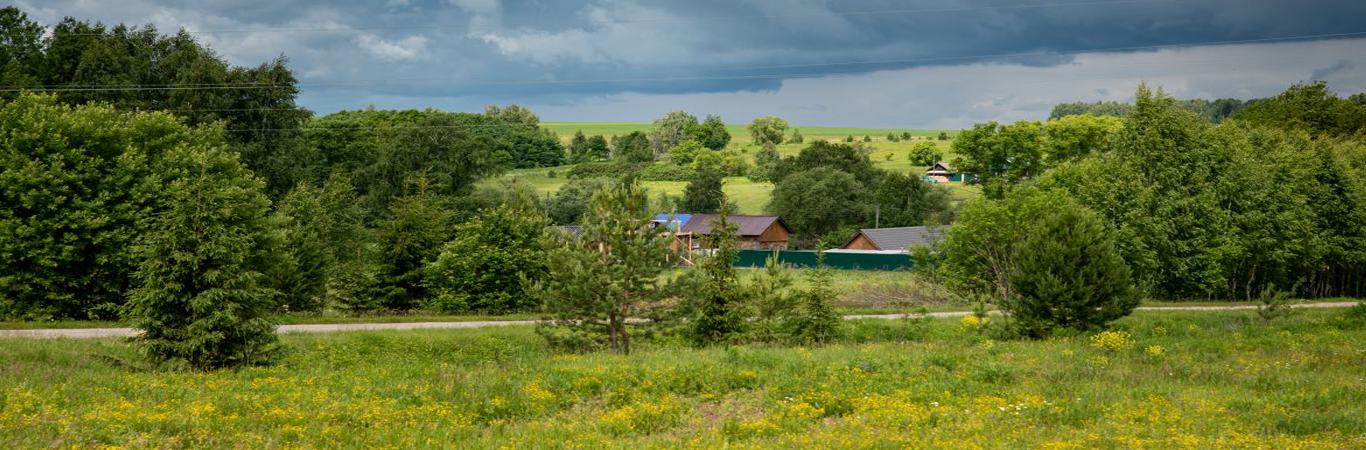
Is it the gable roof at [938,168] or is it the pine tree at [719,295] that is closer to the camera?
the pine tree at [719,295]

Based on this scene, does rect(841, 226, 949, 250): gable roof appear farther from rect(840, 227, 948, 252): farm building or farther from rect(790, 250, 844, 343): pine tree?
rect(790, 250, 844, 343): pine tree

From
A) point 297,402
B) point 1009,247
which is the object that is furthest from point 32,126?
point 1009,247

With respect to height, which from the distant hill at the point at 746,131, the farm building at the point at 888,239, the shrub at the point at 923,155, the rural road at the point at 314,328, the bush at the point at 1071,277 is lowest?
the farm building at the point at 888,239

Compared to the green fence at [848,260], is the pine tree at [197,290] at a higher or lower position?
higher

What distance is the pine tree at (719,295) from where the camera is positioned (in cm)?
2011

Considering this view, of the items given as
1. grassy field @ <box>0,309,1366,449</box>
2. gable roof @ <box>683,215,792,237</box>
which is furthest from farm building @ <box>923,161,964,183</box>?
Answer: grassy field @ <box>0,309,1366,449</box>

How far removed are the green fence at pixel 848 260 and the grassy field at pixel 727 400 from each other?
4294 centimetres

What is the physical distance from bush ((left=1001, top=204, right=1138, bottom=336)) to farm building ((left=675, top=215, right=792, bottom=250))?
57.5 meters

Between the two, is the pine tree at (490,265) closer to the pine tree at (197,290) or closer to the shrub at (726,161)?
the pine tree at (197,290)

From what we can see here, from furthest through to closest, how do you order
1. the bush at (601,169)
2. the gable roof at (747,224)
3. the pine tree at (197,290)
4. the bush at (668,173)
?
the bush at (668,173)
the bush at (601,169)
the gable roof at (747,224)
the pine tree at (197,290)

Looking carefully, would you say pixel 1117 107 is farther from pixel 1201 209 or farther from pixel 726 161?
pixel 1201 209

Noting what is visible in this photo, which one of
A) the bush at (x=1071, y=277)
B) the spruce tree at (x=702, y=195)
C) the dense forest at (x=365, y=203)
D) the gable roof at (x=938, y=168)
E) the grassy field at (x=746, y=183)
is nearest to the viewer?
the bush at (x=1071, y=277)

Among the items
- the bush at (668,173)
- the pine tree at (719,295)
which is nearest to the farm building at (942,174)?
the bush at (668,173)

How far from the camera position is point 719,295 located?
20.3 metres
